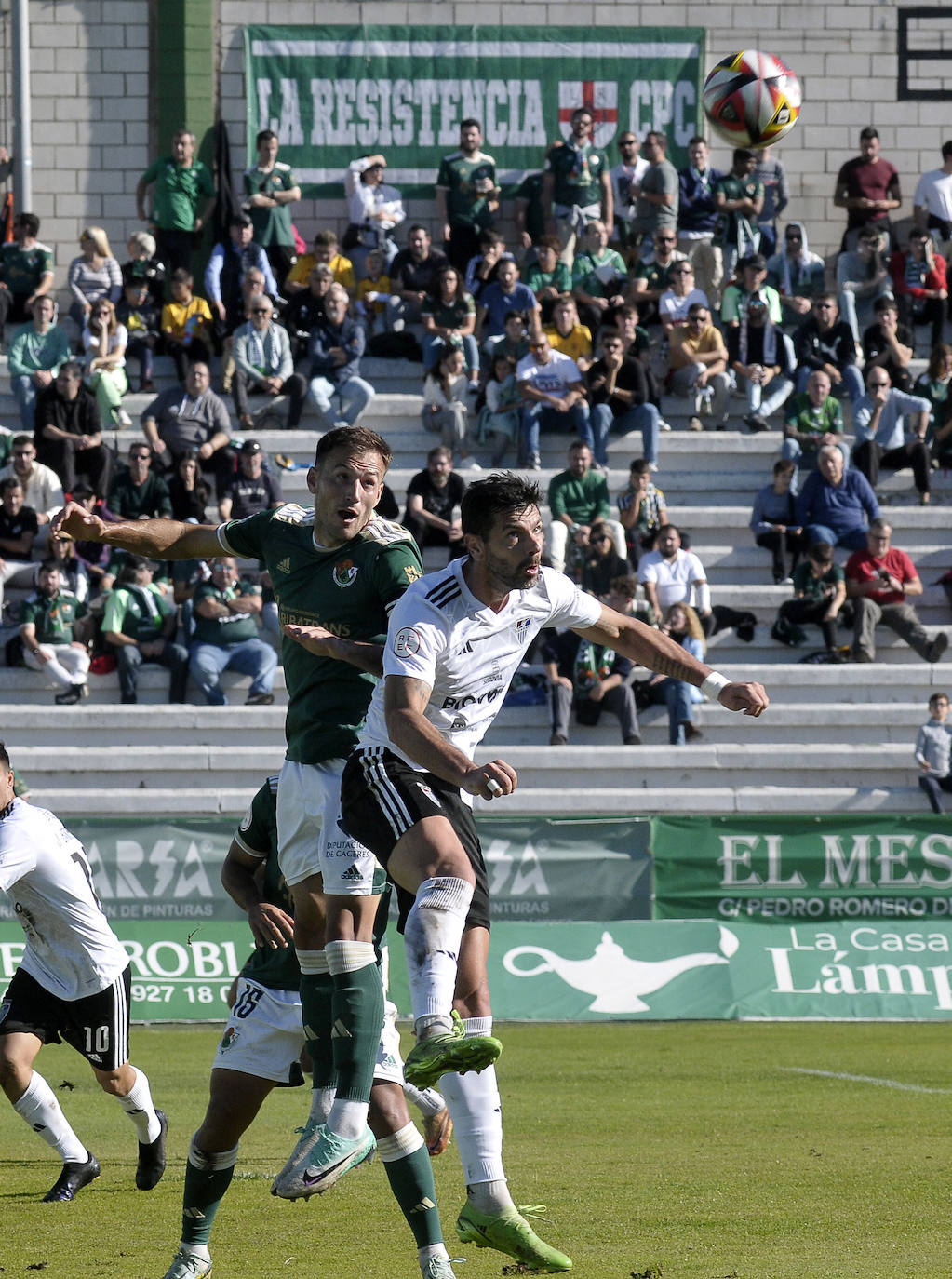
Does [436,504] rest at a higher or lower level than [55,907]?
higher

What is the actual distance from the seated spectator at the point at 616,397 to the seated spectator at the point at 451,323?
4.81 ft

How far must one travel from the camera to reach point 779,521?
20.5 meters

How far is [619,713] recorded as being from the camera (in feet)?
60.9

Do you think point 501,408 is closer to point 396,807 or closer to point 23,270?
point 23,270

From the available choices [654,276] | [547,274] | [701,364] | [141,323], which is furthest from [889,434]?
[141,323]

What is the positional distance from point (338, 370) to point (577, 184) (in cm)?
417

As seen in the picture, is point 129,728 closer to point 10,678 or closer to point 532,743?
point 10,678

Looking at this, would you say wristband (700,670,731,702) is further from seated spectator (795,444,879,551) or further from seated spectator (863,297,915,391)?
seated spectator (863,297,915,391)

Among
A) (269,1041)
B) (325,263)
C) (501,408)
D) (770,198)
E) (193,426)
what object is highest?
(770,198)

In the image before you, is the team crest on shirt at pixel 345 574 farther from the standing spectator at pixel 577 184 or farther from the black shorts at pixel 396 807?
the standing spectator at pixel 577 184

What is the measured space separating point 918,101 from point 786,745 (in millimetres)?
11180

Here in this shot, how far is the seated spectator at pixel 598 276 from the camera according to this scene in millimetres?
22172

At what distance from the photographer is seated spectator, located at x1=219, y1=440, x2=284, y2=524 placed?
63.4 ft

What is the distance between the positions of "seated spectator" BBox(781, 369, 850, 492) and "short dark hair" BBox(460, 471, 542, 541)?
1569 cm
